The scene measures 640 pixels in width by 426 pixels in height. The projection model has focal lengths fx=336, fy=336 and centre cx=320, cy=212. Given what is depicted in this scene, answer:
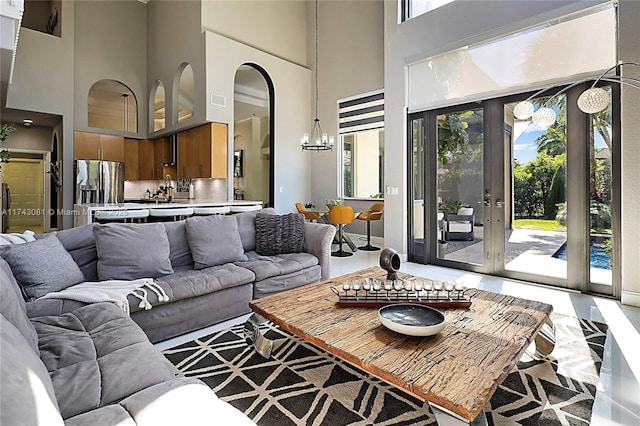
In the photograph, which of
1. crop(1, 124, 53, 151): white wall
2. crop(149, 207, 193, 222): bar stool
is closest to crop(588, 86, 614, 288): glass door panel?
crop(149, 207, 193, 222): bar stool

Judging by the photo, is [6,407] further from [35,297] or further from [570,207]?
[570,207]

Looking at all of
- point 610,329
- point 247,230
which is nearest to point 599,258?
point 610,329

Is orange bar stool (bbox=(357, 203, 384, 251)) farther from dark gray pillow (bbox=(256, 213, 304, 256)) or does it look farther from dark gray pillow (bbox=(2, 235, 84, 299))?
dark gray pillow (bbox=(2, 235, 84, 299))

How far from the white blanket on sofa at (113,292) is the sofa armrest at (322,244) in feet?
5.59

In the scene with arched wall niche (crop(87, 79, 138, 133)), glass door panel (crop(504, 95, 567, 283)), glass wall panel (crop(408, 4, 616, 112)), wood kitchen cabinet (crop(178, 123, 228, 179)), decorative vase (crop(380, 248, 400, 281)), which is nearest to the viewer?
decorative vase (crop(380, 248, 400, 281))

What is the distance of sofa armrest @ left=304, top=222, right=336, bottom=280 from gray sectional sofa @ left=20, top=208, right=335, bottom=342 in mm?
113

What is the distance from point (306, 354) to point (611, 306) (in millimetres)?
3155

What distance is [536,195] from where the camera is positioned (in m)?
4.23

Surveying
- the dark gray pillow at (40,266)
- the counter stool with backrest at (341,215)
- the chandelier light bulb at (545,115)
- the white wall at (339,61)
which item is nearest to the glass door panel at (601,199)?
the chandelier light bulb at (545,115)

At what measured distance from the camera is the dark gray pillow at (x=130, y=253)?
264 cm

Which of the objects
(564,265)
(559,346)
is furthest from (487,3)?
(559,346)

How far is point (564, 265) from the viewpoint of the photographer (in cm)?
402

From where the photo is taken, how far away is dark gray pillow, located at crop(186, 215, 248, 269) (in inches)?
124

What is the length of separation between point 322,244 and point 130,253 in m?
1.87
